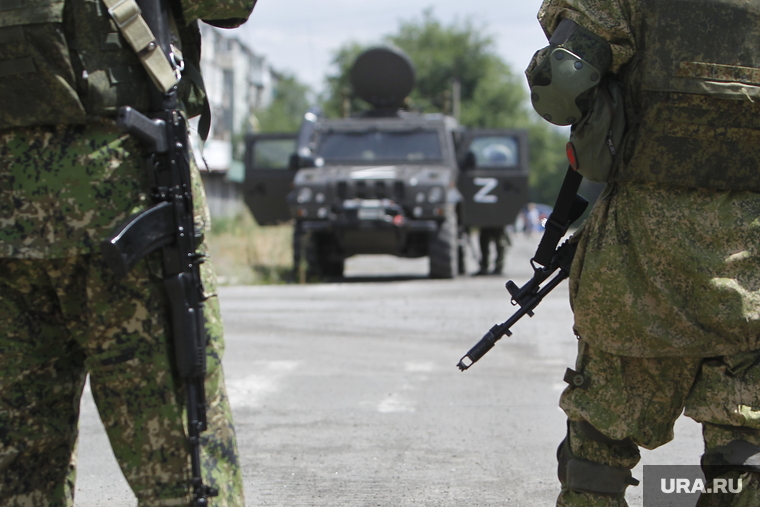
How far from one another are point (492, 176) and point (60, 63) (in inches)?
433

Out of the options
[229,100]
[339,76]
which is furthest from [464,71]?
[229,100]

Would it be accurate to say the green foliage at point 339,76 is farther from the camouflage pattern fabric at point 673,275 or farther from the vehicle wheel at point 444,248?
the camouflage pattern fabric at point 673,275

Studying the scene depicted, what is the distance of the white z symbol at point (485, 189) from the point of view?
1291cm

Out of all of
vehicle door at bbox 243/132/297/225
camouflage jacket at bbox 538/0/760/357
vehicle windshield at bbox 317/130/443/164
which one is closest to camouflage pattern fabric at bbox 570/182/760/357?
camouflage jacket at bbox 538/0/760/357

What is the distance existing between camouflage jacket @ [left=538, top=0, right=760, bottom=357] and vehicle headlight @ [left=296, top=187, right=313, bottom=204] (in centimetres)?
A: 923

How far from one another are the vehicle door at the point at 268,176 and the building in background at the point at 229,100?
87.7 feet

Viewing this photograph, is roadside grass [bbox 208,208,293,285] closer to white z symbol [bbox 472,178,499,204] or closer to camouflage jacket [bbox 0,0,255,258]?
white z symbol [bbox 472,178,499,204]

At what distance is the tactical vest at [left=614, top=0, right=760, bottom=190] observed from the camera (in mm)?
2414

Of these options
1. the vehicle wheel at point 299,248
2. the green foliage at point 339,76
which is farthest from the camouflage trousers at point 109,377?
the green foliage at point 339,76

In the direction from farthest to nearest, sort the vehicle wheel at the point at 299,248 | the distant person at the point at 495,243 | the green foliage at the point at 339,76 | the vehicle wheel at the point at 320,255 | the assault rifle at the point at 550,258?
the green foliage at the point at 339,76 → the distant person at the point at 495,243 → the vehicle wheel at the point at 320,255 → the vehicle wheel at the point at 299,248 → the assault rifle at the point at 550,258

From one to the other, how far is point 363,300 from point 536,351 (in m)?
3.08

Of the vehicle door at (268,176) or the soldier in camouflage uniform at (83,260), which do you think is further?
the vehicle door at (268,176)

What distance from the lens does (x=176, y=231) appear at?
223cm

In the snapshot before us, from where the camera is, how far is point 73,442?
93.4 inches
